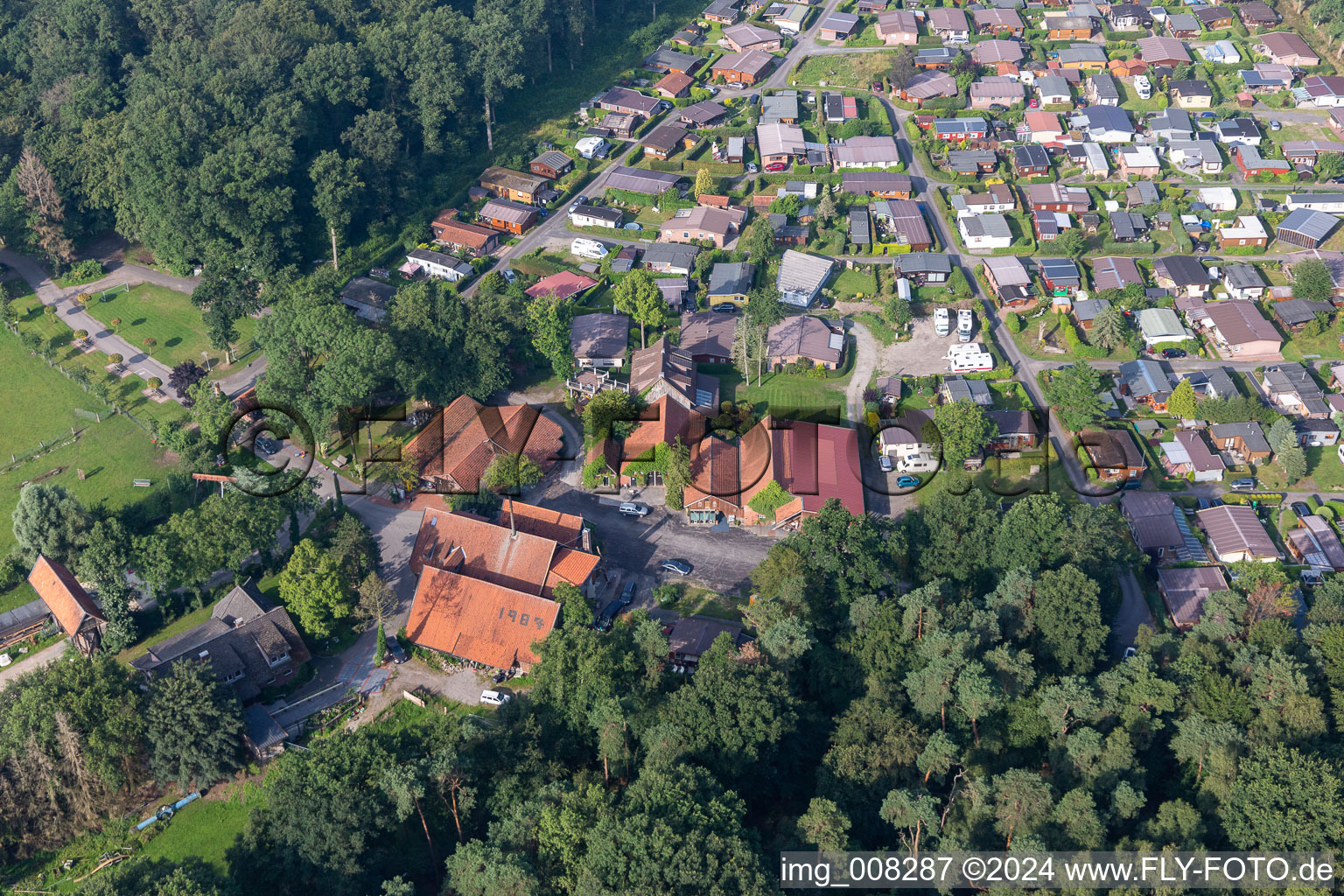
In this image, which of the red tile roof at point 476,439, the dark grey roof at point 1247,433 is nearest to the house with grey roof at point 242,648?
the red tile roof at point 476,439

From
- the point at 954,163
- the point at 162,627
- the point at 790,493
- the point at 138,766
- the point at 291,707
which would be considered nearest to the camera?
the point at 138,766

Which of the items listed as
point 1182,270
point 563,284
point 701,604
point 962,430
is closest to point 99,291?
point 563,284

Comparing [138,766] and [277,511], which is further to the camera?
[277,511]

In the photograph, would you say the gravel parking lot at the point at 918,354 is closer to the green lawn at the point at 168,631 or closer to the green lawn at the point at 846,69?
the green lawn at the point at 846,69

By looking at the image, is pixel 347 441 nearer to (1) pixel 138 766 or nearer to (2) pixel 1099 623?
(1) pixel 138 766

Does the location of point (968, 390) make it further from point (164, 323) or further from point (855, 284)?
point (164, 323)

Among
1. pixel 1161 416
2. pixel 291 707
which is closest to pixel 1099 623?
pixel 1161 416

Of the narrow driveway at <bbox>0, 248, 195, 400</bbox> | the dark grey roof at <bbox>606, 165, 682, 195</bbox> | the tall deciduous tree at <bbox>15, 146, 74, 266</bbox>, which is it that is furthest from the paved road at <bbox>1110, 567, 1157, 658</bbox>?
the tall deciduous tree at <bbox>15, 146, 74, 266</bbox>
